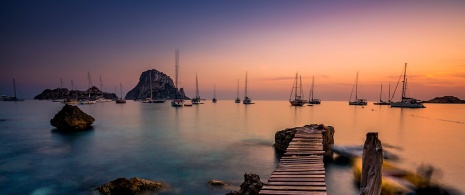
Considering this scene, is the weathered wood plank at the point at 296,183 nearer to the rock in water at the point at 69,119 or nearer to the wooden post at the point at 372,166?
the wooden post at the point at 372,166

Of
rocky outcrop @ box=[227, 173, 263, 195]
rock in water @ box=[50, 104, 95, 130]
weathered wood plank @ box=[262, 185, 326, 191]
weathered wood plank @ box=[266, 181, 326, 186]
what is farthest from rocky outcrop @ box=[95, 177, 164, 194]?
rock in water @ box=[50, 104, 95, 130]

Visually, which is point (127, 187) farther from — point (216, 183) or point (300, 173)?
point (300, 173)

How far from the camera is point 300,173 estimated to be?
9656mm

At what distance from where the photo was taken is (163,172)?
62.5 ft

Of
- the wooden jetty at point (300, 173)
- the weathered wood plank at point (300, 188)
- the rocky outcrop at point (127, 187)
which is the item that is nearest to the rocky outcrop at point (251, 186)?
the wooden jetty at point (300, 173)

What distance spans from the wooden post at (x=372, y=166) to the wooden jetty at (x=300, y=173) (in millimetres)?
1287

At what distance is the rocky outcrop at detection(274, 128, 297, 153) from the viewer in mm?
22273

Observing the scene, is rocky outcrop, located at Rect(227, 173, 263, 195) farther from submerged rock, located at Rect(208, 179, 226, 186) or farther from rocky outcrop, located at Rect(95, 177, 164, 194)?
rocky outcrop, located at Rect(95, 177, 164, 194)

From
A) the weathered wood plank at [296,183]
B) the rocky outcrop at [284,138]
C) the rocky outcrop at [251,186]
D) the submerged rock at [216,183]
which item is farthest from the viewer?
the rocky outcrop at [284,138]

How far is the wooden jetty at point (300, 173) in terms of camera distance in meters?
7.93

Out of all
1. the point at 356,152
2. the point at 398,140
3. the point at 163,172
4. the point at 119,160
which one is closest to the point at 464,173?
the point at 356,152

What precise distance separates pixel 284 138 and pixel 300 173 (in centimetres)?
1415

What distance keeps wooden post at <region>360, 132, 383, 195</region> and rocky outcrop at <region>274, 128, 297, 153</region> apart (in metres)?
14.9

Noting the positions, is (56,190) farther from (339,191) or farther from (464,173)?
(464,173)
